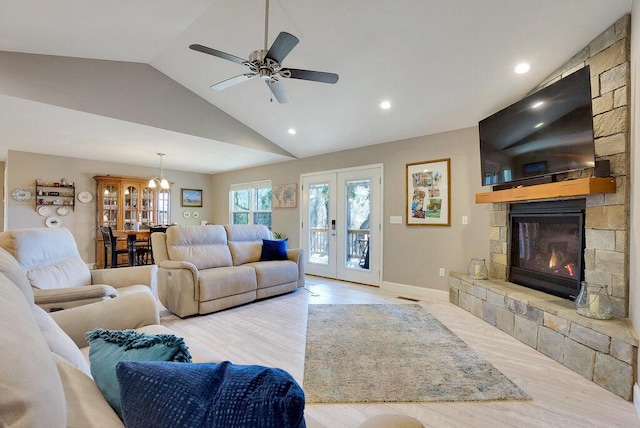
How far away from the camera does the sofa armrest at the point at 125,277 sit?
264 centimetres

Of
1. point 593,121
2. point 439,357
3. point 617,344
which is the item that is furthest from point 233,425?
point 593,121

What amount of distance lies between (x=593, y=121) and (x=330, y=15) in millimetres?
2439

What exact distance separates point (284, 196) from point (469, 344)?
4446 mm

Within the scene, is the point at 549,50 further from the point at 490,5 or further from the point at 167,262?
the point at 167,262

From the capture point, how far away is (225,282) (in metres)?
3.63

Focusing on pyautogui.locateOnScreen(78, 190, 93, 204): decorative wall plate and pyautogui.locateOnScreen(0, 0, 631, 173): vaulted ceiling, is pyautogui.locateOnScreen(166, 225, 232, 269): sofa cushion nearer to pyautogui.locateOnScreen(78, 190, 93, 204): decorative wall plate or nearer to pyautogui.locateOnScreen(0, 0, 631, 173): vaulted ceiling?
pyautogui.locateOnScreen(0, 0, 631, 173): vaulted ceiling

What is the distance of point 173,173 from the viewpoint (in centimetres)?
759

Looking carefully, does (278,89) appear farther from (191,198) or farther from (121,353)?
(191,198)

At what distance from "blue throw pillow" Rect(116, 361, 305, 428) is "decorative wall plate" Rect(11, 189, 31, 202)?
23.3ft

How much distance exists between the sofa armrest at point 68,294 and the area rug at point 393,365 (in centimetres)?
153

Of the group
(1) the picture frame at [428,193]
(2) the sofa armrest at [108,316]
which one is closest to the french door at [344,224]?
(1) the picture frame at [428,193]

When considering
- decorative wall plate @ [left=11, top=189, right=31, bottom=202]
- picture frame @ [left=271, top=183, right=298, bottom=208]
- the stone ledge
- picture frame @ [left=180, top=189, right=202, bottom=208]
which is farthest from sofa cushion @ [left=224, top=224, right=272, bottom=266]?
decorative wall plate @ [left=11, top=189, right=31, bottom=202]

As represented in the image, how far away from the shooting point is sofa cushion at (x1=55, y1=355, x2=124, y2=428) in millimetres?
611

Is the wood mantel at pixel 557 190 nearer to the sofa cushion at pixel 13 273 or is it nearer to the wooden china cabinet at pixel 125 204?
the sofa cushion at pixel 13 273
